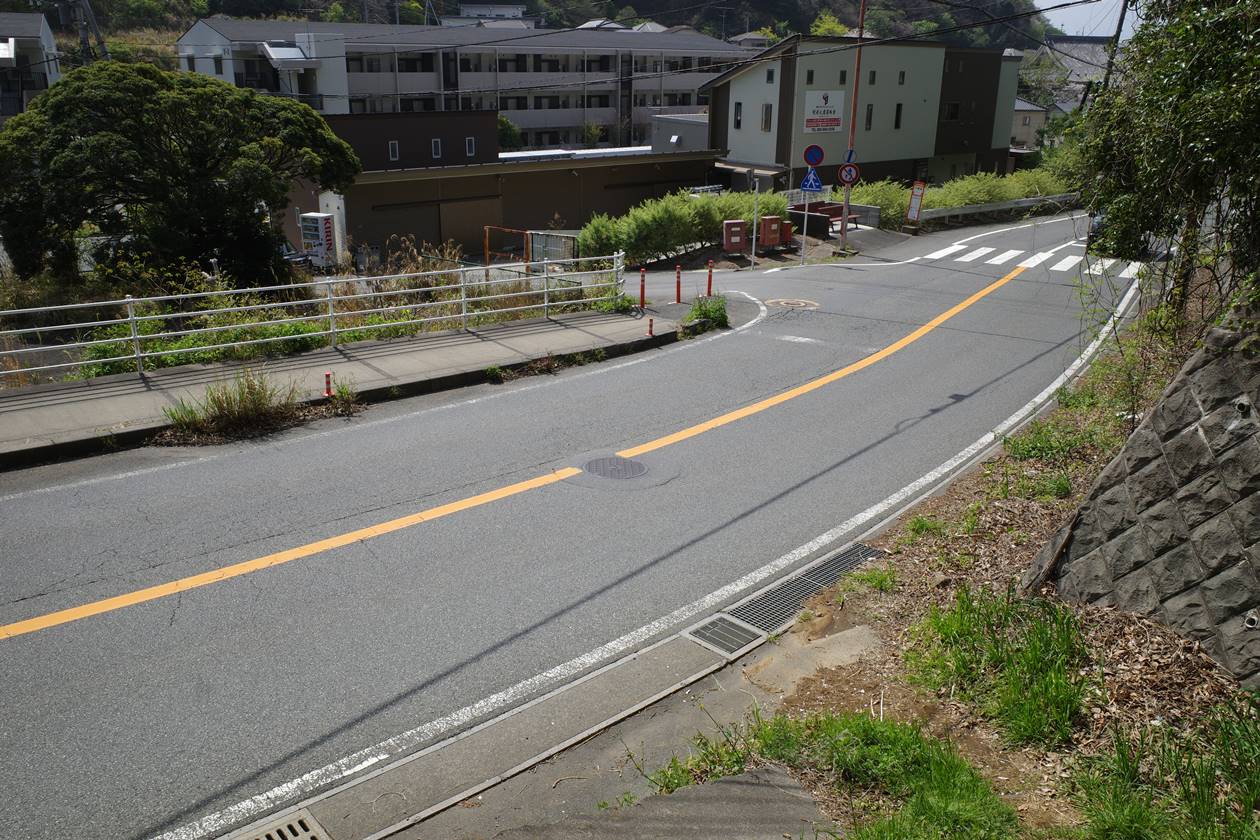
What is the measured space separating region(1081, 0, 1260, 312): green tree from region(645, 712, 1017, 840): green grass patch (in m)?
3.37

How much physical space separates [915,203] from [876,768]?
32.3 metres

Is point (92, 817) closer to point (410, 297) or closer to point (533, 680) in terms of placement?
point (533, 680)

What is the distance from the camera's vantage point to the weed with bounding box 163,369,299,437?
9.92 meters

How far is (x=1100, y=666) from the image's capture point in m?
5.07

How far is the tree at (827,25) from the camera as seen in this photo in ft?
361

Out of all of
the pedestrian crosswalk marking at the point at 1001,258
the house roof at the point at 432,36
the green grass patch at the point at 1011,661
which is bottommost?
the green grass patch at the point at 1011,661

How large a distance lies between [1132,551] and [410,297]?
1495cm

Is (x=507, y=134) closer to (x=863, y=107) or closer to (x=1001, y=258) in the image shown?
(x=863, y=107)

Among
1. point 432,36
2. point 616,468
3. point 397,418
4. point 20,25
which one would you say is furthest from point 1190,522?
point 432,36

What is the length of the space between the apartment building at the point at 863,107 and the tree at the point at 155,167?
77.7 ft

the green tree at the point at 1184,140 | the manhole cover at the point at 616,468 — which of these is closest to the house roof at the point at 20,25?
the manhole cover at the point at 616,468

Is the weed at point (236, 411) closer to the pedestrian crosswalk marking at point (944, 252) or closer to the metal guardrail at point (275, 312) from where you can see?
the metal guardrail at point (275, 312)

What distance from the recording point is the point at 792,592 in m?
7.06

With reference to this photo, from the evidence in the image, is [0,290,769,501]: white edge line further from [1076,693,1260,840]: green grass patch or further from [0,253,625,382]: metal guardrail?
[1076,693,1260,840]: green grass patch
